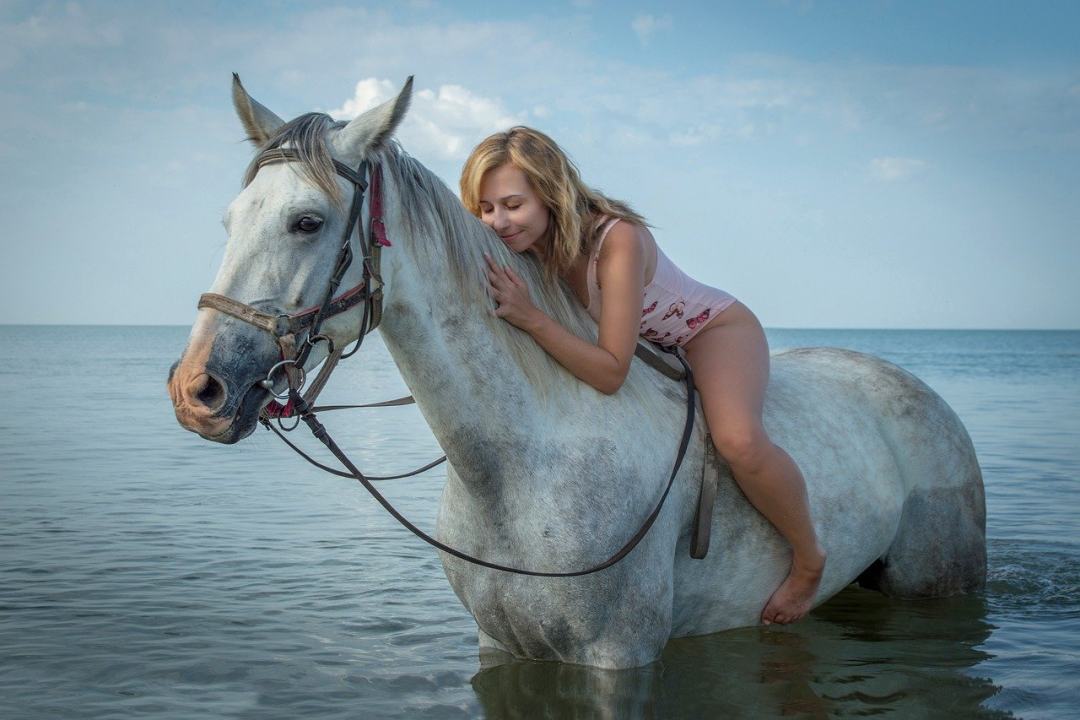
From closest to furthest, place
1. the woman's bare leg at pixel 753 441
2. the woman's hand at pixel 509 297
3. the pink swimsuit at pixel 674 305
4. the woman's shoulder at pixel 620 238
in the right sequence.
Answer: the woman's hand at pixel 509 297
the woman's shoulder at pixel 620 238
the woman's bare leg at pixel 753 441
the pink swimsuit at pixel 674 305

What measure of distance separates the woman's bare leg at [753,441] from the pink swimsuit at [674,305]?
0.05 m

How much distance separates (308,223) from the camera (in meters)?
2.46

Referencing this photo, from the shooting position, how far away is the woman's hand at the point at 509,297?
113 inches

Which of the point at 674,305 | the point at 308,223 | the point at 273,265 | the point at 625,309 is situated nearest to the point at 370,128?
the point at 308,223

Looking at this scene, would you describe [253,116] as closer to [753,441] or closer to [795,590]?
[753,441]

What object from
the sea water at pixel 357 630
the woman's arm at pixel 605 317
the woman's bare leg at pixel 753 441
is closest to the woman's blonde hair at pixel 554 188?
the woman's arm at pixel 605 317

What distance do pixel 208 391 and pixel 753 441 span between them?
1.75m

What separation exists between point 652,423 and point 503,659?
94 cm

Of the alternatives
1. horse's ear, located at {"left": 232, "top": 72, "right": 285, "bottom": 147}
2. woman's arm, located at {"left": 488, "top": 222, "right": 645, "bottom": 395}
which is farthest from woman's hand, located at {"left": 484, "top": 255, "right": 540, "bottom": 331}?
horse's ear, located at {"left": 232, "top": 72, "right": 285, "bottom": 147}

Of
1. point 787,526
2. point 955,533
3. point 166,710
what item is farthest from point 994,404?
point 166,710

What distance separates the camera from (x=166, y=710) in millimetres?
3357

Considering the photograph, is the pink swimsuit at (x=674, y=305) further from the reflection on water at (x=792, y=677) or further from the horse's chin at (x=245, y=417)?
the horse's chin at (x=245, y=417)

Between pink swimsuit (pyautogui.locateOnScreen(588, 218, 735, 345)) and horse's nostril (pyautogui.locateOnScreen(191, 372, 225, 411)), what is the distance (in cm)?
137

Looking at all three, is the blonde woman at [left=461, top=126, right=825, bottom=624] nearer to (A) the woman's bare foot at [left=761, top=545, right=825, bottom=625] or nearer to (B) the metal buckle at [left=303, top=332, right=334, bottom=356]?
(A) the woman's bare foot at [left=761, top=545, right=825, bottom=625]
